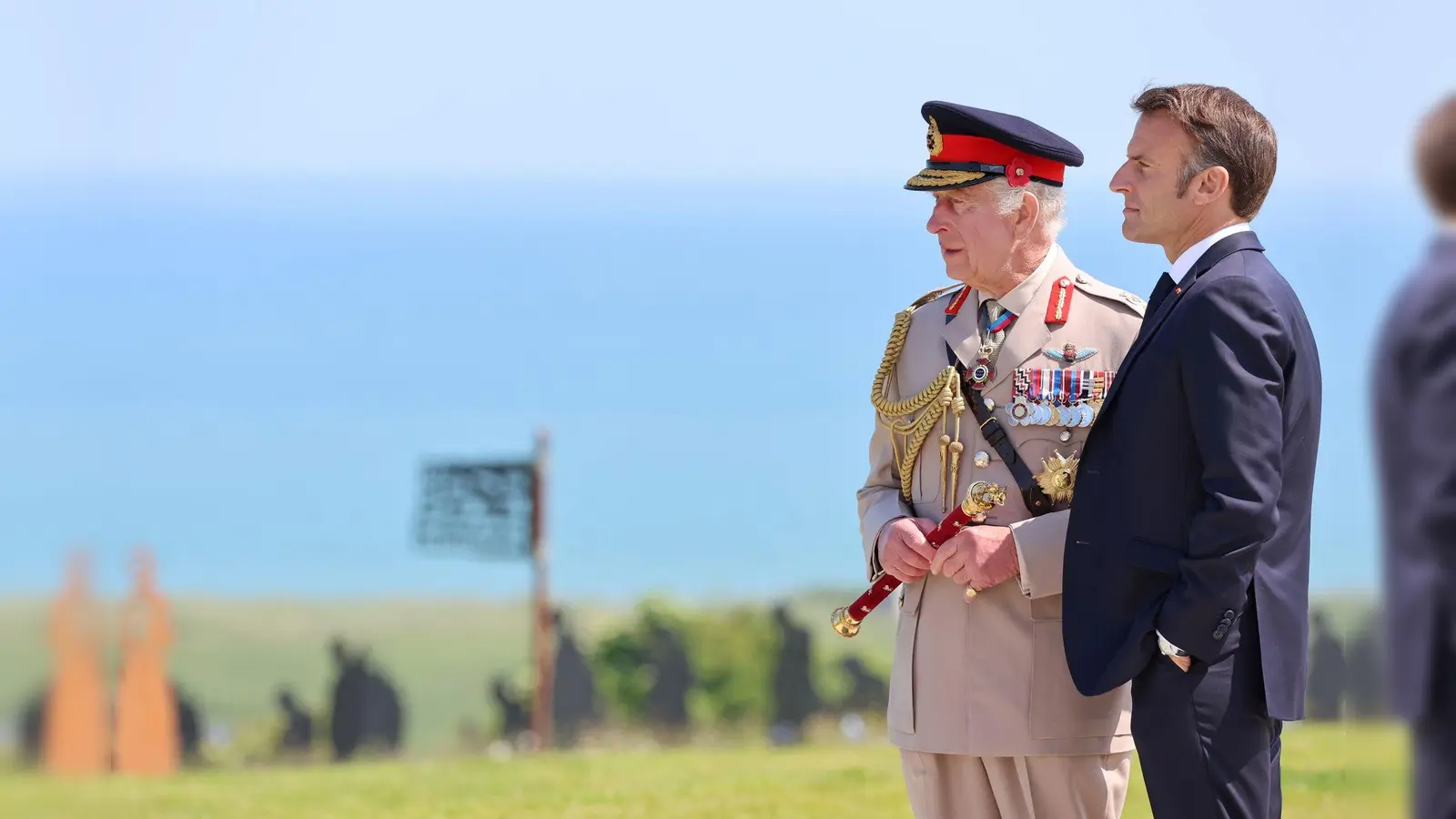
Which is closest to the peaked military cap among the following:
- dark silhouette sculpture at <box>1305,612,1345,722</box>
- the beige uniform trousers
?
the beige uniform trousers

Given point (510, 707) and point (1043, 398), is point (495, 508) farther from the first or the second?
point (1043, 398)

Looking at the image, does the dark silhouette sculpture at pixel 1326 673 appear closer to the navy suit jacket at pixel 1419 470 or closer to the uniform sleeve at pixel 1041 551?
the uniform sleeve at pixel 1041 551

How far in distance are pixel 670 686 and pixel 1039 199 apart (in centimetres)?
570

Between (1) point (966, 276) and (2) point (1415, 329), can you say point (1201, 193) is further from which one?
(2) point (1415, 329)

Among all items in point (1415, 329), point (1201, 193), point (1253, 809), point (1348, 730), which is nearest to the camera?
point (1415, 329)

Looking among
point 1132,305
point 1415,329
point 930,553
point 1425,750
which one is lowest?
point 1425,750

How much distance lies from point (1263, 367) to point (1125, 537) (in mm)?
370

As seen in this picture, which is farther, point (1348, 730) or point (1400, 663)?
point (1348, 730)

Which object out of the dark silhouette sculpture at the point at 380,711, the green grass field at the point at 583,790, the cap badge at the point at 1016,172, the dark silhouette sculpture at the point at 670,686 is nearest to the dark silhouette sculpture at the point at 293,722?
the dark silhouette sculpture at the point at 380,711

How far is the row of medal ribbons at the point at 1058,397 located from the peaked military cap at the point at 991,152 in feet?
1.25

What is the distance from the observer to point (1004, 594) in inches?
124

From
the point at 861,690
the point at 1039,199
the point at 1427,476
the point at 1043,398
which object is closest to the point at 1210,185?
the point at 1039,199

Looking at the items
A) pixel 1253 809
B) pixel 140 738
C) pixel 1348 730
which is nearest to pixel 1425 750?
pixel 1253 809

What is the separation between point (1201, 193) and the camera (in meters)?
2.89
